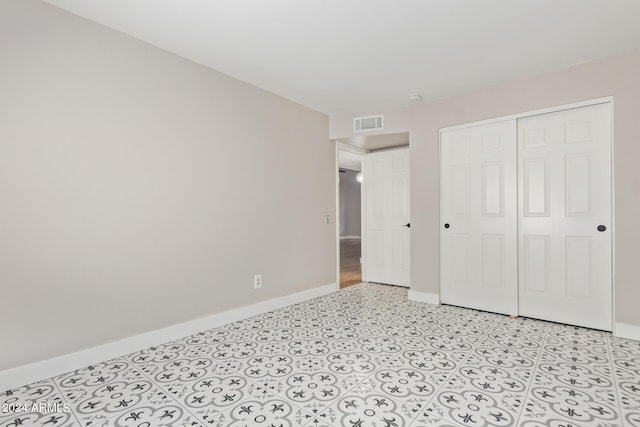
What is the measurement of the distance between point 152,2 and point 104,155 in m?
1.09

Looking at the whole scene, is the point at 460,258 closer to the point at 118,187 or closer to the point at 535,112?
the point at 535,112

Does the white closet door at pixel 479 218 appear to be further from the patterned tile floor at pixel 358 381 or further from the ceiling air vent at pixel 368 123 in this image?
the ceiling air vent at pixel 368 123

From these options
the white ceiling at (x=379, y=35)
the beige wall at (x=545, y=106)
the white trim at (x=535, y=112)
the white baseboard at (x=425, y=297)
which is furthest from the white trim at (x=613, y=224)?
the white baseboard at (x=425, y=297)

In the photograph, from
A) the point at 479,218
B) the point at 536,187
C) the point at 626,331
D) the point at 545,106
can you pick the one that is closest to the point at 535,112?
the point at 545,106

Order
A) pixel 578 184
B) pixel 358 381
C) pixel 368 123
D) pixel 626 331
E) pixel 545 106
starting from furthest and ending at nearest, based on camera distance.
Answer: pixel 368 123, pixel 545 106, pixel 578 184, pixel 626 331, pixel 358 381

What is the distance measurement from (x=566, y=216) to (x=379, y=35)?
2.41 metres

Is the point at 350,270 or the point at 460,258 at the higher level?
the point at 460,258

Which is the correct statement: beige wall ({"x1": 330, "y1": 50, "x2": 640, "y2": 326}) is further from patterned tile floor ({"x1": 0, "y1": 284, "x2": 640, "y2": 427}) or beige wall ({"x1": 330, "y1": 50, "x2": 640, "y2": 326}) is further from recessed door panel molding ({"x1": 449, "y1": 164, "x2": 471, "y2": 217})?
patterned tile floor ({"x1": 0, "y1": 284, "x2": 640, "y2": 427})

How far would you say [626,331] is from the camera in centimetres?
272

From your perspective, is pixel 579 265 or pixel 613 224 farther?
pixel 579 265

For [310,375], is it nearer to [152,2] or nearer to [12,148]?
[12,148]

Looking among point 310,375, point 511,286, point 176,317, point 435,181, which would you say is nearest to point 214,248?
point 176,317

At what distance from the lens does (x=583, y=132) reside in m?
2.98

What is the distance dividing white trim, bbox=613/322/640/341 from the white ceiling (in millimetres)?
2306
